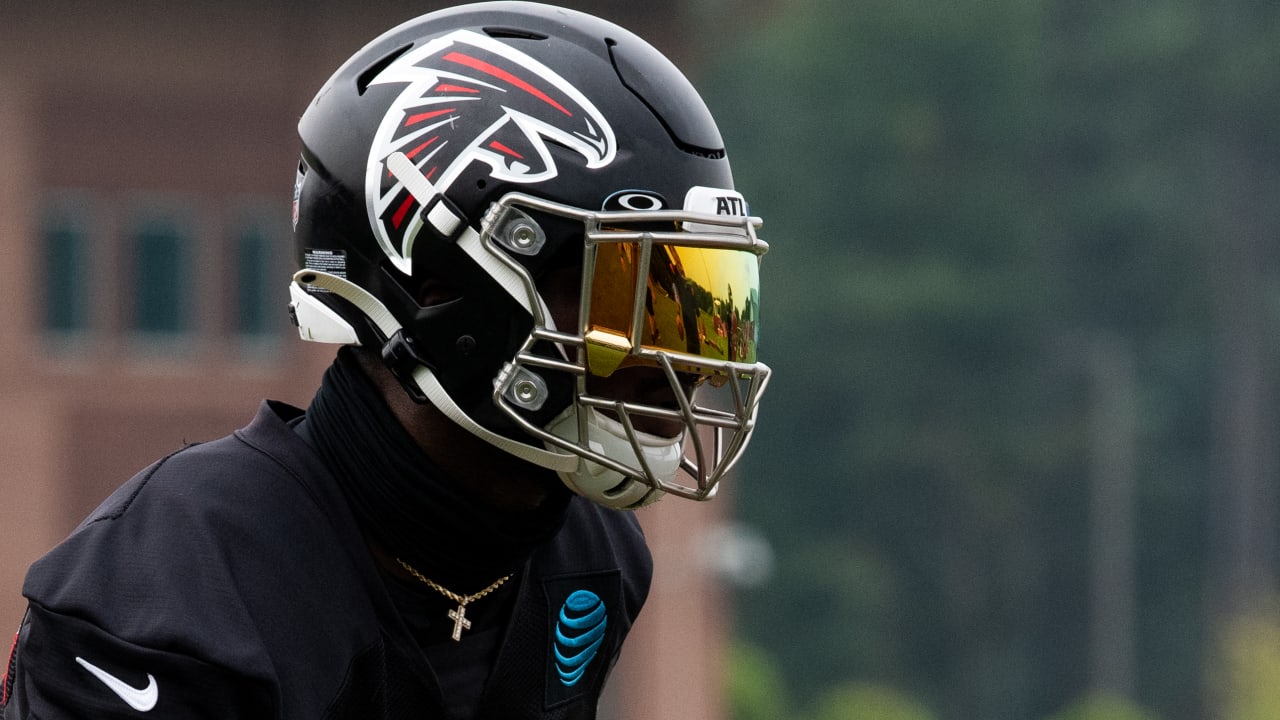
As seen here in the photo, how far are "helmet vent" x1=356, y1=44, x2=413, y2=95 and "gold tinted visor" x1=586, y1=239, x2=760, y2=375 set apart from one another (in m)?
0.50

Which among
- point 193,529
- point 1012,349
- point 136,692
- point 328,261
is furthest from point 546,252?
point 1012,349

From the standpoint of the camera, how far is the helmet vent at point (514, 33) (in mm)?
3348

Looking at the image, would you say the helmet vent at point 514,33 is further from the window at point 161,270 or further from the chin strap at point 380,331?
the window at point 161,270

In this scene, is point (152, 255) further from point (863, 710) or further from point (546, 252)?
point (546, 252)

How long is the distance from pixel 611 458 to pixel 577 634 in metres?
0.48

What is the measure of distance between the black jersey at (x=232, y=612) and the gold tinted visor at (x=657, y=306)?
47 cm

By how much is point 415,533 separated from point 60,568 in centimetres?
53

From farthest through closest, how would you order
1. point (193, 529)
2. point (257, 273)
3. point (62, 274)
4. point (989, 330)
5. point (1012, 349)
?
point (1012, 349)
point (989, 330)
point (62, 274)
point (257, 273)
point (193, 529)

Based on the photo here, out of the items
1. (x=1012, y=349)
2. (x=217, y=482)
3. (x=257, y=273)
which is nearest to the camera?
(x=217, y=482)

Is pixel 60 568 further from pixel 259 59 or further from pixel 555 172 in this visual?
pixel 259 59

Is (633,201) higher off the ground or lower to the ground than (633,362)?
higher

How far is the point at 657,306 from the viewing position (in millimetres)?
3139

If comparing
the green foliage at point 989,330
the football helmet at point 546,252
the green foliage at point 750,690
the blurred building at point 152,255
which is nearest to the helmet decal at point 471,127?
the football helmet at point 546,252

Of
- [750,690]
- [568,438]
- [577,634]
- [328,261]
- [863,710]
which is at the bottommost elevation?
[750,690]
